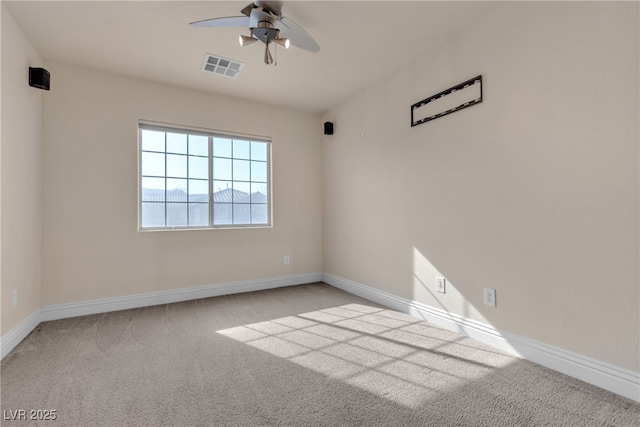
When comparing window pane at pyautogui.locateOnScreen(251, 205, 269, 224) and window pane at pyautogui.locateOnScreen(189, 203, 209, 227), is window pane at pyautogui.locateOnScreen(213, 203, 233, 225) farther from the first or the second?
window pane at pyautogui.locateOnScreen(251, 205, 269, 224)

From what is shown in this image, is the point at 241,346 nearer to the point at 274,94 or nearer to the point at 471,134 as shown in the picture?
the point at 471,134

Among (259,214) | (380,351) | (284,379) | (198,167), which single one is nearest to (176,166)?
(198,167)

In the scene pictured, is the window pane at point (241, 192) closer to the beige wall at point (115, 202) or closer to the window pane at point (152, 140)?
the beige wall at point (115, 202)

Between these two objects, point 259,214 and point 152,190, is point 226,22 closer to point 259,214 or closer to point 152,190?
point 152,190

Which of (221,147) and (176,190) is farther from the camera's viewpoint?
(221,147)

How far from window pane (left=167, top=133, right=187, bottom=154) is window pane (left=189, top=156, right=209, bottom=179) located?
0.48 feet

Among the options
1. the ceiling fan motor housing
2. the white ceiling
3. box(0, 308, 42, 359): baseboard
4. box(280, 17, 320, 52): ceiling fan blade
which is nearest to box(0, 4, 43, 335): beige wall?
box(0, 308, 42, 359): baseboard

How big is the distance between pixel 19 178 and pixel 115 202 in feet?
2.77

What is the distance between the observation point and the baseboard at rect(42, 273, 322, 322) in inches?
117

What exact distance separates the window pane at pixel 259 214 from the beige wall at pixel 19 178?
7.21 feet

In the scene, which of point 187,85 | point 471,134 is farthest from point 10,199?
point 471,134

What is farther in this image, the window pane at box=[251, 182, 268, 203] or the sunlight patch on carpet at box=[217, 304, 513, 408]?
the window pane at box=[251, 182, 268, 203]

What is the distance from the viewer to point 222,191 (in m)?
3.90

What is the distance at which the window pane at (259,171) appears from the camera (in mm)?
4141
